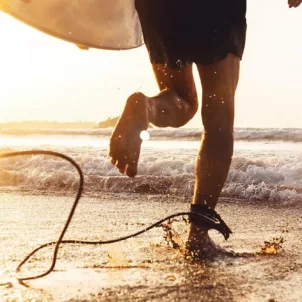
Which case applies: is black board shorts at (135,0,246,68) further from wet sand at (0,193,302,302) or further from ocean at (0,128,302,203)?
ocean at (0,128,302,203)

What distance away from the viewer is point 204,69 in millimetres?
1822

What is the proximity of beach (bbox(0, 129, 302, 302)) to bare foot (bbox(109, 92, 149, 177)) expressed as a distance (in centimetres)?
34

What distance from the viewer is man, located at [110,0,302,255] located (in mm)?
1743

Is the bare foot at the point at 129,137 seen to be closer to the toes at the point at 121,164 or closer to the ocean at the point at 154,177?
the toes at the point at 121,164

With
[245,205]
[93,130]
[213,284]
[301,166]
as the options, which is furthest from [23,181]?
[93,130]

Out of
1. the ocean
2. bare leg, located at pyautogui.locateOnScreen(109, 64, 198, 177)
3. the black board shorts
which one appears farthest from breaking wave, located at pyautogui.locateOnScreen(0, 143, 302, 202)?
the black board shorts

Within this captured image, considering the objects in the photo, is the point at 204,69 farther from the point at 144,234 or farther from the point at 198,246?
the point at 144,234

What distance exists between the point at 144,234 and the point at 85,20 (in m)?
1.06

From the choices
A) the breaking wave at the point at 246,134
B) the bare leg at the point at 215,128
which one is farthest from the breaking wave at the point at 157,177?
the breaking wave at the point at 246,134

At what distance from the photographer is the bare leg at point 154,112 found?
5.26ft

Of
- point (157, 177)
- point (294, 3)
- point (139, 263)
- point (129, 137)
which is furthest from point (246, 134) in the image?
point (129, 137)

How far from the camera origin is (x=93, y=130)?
683 inches

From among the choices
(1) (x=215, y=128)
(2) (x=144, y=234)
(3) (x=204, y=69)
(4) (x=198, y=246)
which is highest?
(3) (x=204, y=69)

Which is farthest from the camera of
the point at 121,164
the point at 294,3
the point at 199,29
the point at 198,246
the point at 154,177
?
the point at 154,177
